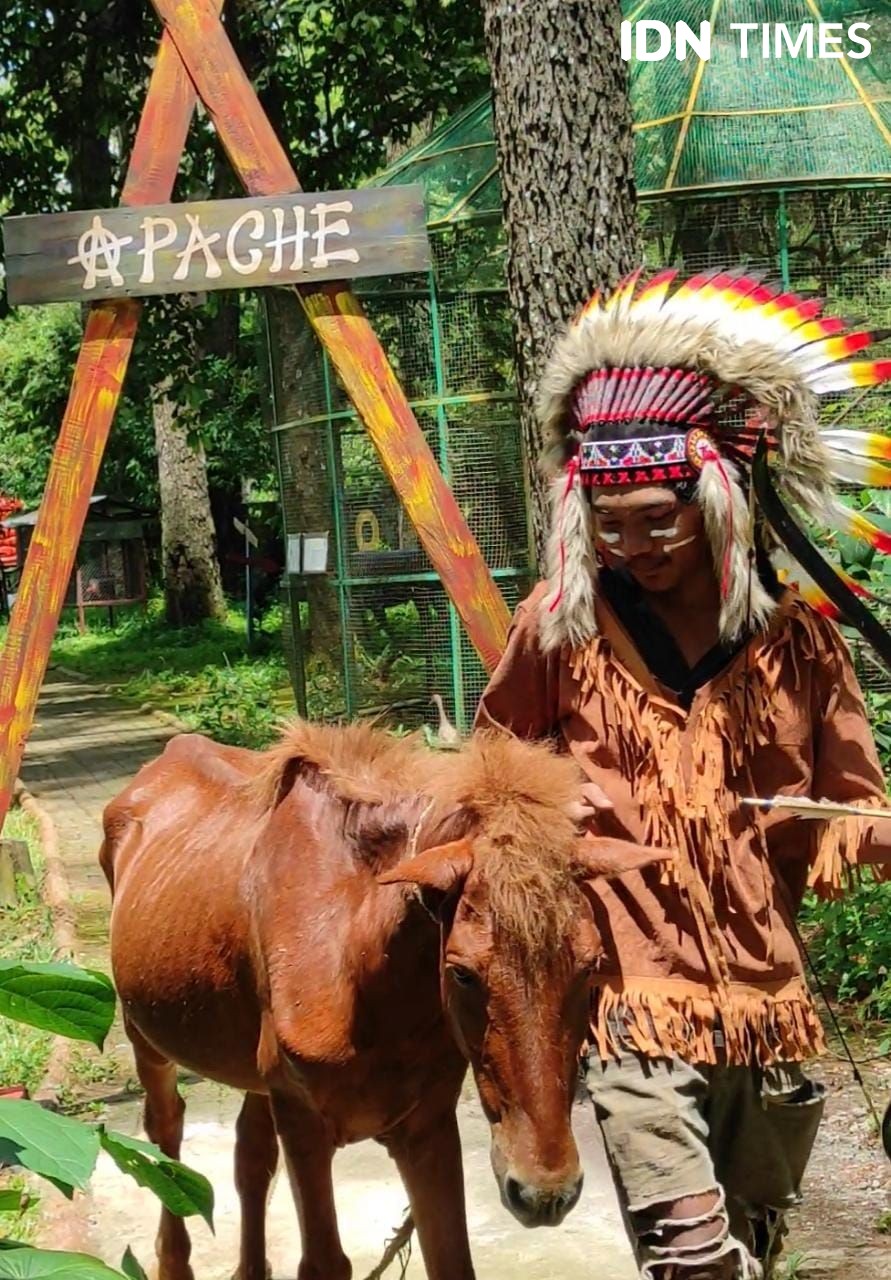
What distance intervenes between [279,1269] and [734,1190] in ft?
6.23

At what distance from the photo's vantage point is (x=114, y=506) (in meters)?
29.8

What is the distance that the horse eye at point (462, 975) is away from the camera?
122 inches

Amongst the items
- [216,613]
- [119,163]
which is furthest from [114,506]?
[119,163]

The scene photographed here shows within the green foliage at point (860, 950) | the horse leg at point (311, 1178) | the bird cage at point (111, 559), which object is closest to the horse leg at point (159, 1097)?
the horse leg at point (311, 1178)

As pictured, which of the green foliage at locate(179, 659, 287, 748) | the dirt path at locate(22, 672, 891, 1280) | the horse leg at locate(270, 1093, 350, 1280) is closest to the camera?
the horse leg at locate(270, 1093, 350, 1280)

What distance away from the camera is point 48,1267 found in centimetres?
162

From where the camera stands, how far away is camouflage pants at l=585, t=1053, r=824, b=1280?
315cm

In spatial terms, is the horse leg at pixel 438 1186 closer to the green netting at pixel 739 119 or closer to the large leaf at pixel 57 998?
the large leaf at pixel 57 998

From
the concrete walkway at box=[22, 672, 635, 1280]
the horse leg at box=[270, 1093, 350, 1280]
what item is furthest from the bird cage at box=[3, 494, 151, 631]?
the horse leg at box=[270, 1093, 350, 1280]

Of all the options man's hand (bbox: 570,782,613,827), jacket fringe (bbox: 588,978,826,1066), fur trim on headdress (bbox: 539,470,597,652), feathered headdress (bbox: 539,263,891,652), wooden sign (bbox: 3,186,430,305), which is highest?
wooden sign (bbox: 3,186,430,305)

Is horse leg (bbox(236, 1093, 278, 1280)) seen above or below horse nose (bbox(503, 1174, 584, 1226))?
below

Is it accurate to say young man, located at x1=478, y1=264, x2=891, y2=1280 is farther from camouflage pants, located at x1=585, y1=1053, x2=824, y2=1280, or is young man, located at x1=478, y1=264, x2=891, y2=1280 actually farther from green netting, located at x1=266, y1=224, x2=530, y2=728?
green netting, located at x1=266, y1=224, x2=530, y2=728

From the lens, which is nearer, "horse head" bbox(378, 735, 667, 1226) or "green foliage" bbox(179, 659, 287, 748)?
"horse head" bbox(378, 735, 667, 1226)

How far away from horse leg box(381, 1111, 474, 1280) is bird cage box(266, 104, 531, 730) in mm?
5675
